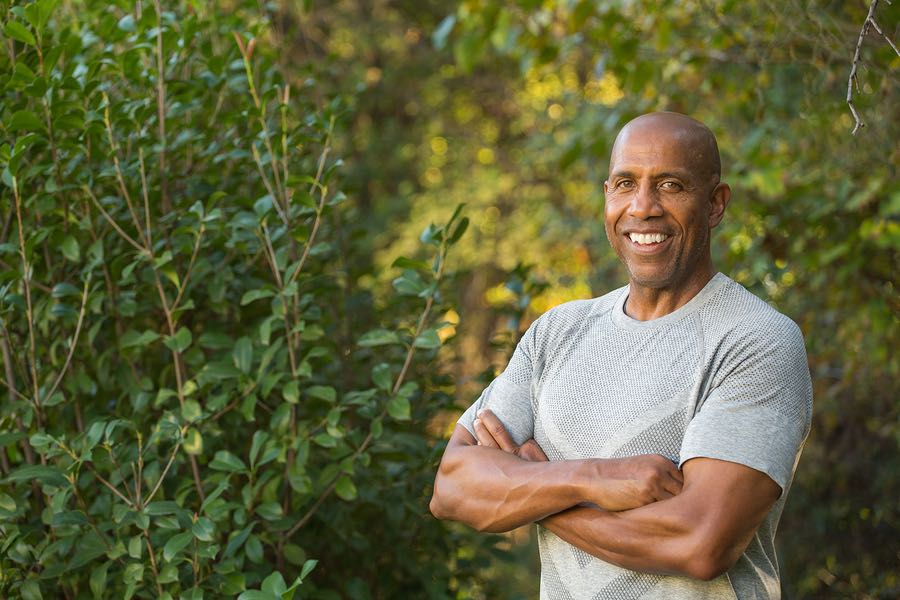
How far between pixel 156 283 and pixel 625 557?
5.13 ft

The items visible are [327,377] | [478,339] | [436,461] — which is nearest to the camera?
[436,461]

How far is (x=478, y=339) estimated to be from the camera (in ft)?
34.9

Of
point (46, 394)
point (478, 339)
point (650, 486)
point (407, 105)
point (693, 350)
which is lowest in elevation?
point (478, 339)

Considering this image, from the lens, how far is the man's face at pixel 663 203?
194 cm

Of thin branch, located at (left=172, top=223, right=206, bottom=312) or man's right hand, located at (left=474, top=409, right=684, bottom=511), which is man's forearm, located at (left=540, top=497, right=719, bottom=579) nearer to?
man's right hand, located at (left=474, top=409, right=684, bottom=511)

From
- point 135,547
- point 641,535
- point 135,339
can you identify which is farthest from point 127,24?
point 641,535

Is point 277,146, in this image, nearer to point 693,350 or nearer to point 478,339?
point 693,350

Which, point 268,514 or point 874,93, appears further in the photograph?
point 874,93

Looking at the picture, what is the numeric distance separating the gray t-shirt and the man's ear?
0.11m

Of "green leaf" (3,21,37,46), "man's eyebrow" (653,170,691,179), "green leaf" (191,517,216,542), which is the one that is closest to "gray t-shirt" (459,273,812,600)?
"man's eyebrow" (653,170,691,179)

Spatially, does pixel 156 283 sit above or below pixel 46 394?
above

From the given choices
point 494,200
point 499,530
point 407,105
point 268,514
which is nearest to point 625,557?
point 499,530

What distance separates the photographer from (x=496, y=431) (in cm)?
208

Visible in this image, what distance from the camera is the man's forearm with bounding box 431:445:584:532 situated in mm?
1873
